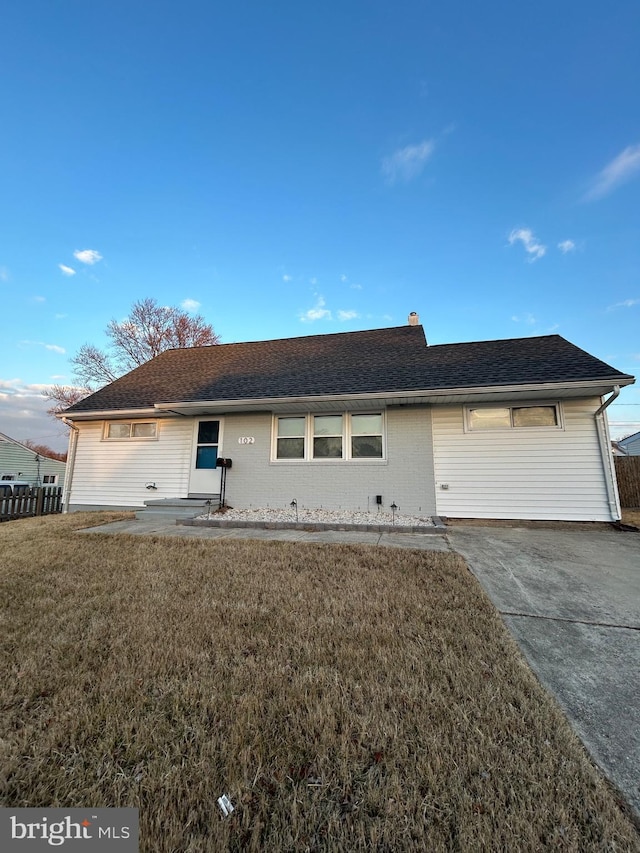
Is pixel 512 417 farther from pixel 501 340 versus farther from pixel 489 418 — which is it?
pixel 501 340

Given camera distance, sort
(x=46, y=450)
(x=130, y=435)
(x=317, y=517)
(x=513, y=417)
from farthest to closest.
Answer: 1. (x=46, y=450)
2. (x=130, y=435)
3. (x=513, y=417)
4. (x=317, y=517)

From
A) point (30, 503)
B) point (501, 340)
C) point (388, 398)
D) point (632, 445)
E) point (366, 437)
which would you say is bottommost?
point (30, 503)

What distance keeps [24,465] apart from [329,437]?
30.5 meters

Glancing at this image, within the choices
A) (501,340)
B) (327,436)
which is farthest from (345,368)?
(501,340)

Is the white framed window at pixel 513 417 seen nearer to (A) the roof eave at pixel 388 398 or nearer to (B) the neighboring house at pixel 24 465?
(A) the roof eave at pixel 388 398

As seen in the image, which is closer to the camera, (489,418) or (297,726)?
(297,726)

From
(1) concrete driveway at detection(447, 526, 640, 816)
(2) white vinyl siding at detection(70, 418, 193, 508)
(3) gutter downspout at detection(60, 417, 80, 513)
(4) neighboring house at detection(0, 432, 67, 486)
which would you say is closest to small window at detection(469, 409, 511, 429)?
(1) concrete driveway at detection(447, 526, 640, 816)

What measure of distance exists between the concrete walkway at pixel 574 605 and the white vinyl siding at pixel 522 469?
82 centimetres

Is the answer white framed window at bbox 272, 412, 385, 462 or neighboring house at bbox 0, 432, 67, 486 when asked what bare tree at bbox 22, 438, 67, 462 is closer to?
neighboring house at bbox 0, 432, 67, 486

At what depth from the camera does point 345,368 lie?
31.1ft

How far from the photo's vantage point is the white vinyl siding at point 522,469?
24.0ft

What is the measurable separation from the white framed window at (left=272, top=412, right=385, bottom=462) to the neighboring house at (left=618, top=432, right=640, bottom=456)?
70.7 ft

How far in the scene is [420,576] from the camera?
3.79m

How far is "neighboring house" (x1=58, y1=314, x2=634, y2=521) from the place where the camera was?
7.39 m
